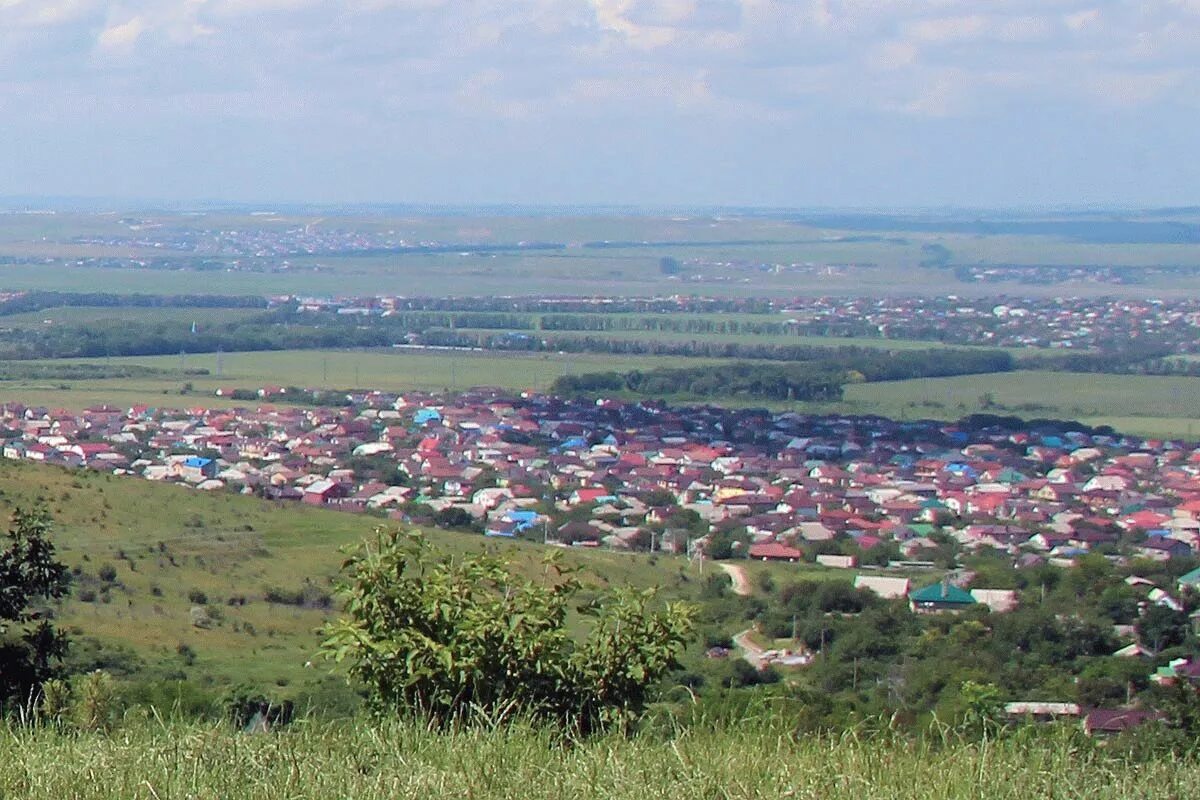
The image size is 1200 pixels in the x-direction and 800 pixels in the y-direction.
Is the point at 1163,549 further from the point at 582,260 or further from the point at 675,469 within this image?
the point at 582,260

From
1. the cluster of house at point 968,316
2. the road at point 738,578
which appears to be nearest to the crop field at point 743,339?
the cluster of house at point 968,316

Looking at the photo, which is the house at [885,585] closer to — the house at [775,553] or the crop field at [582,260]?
the house at [775,553]

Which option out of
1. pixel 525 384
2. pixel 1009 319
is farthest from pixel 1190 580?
pixel 1009 319

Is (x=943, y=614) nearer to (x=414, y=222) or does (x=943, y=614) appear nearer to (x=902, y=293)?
(x=902, y=293)

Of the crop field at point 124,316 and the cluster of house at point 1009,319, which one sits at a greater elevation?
the crop field at point 124,316

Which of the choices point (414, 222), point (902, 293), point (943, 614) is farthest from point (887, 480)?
point (414, 222)

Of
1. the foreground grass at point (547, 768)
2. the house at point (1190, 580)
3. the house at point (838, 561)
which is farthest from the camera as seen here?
the house at point (838, 561)

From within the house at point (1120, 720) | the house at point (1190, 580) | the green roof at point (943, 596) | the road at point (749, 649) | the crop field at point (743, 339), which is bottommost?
the crop field at point (743, 339)
